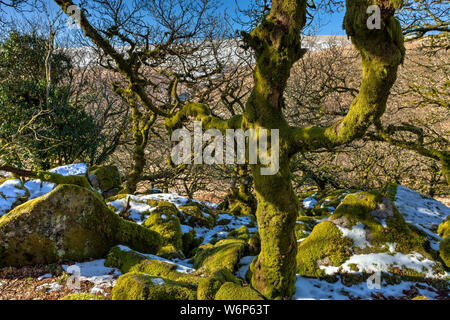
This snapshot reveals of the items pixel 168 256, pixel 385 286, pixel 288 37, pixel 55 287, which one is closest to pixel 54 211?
pixel 55 287

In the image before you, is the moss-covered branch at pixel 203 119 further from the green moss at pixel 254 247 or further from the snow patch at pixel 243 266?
the green moss at pixel 254 247

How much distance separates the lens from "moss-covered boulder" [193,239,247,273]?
15.0 ft

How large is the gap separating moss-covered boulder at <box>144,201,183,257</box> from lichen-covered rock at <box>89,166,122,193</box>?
422cm

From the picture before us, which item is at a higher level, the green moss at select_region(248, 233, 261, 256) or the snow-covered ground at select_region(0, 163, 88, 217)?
the snow-covered ground at select_region(0, 163, 88, 217)

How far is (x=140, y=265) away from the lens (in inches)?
177

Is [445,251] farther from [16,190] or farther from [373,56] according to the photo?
[16,190]

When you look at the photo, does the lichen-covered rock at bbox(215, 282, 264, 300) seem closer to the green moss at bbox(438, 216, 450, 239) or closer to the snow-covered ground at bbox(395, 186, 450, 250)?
the snow-covered ground at bbox(395, 186, 450, 250)

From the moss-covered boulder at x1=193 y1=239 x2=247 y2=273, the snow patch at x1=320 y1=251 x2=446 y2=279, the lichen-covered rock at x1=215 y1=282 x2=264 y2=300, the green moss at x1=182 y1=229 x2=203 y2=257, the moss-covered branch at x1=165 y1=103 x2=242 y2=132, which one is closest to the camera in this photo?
the lichen-covered rock at x1=215 y1=282 x2=264 y2=300

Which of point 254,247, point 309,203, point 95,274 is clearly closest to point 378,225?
point 254,247

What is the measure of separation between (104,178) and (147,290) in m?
8.25

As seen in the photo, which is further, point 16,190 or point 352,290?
point 16,190

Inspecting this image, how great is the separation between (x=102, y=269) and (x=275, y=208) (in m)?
3.15

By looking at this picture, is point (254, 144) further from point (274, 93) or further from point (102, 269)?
point (102, 269)

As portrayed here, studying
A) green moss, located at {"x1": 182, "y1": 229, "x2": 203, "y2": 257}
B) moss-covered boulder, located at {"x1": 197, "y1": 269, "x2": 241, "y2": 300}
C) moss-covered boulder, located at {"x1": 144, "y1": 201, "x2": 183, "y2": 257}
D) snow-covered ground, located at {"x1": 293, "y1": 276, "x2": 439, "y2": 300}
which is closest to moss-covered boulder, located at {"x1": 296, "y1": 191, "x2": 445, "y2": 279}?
snow-covered ground, located at {"x1": 293, "y1": 276, "x2": 439, "y2": 300}
